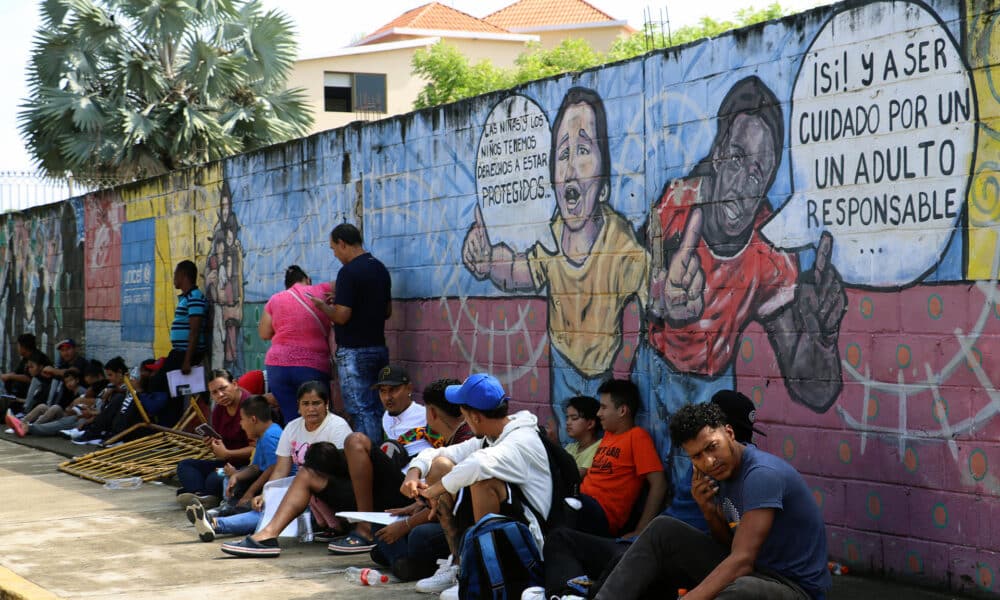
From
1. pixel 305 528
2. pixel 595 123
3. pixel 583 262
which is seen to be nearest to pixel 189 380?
pixel 305 528

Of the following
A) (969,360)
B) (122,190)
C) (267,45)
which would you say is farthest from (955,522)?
(267,45)

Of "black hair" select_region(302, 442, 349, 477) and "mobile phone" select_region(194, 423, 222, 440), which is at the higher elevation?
"black hair" select_region(302, 442, 349, 477)

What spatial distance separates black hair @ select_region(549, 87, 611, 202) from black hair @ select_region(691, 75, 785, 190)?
0.77 m

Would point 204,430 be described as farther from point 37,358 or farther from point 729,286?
point 729,286

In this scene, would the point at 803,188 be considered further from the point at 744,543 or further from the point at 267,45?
the point at 267,45

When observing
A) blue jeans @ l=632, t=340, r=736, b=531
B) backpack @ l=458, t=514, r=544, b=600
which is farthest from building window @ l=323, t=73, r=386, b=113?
backpack @ l=458, t=514, r=544, b=600

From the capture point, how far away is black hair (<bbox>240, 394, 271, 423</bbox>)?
855 centimetres

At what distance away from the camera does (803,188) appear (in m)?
6.23

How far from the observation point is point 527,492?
5969 millimetres

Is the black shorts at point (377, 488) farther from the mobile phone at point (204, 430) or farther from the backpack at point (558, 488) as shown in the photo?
the mobile phone at point (204, 430)

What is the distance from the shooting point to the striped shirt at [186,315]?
1255 cm

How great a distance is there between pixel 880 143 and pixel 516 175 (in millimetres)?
2983

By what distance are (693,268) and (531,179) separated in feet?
5.43

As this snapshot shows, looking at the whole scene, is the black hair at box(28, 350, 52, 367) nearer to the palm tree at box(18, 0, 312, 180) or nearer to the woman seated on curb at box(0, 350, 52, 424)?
the woman seated on curb at box(0, 350, 52, 424)
